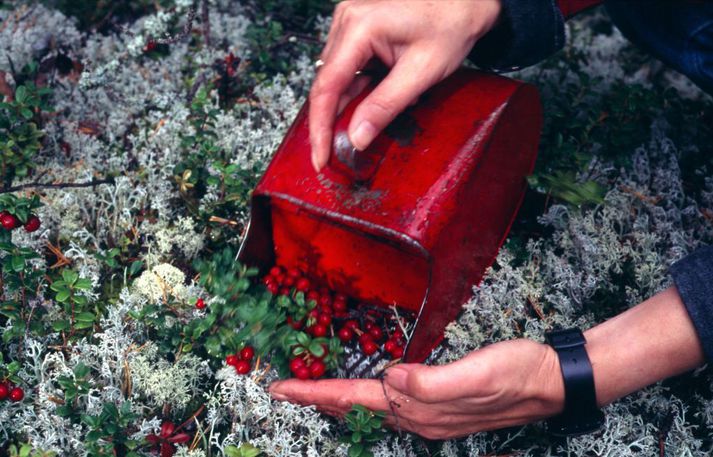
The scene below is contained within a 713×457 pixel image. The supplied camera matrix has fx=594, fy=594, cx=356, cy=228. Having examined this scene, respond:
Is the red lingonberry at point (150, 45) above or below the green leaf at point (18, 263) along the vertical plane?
above

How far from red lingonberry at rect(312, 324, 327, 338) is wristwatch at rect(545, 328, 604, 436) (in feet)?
2.42

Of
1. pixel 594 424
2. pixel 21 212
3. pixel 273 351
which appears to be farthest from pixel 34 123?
pixel 594 424

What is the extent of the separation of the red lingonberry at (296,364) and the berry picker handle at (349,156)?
24.3 inches

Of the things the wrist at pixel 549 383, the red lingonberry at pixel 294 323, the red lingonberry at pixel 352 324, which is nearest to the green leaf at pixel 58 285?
the red lingonberry at pixel 294 323

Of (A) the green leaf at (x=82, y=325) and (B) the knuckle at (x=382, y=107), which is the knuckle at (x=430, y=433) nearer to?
(B) the knuckle at (x=382, y=107)

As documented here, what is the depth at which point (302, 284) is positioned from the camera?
2.11 m

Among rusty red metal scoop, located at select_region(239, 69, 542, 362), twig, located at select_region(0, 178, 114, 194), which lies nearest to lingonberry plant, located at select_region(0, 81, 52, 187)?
twig, located at select_region(0, 178, 114, 194)

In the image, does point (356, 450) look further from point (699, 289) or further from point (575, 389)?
point (699, 289)

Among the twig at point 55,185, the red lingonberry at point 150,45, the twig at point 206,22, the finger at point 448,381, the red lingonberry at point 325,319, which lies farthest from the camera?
the twig at point 206,22

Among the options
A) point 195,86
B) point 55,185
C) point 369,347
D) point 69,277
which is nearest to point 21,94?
point 55,185

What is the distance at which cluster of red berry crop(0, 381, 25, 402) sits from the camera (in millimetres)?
1827

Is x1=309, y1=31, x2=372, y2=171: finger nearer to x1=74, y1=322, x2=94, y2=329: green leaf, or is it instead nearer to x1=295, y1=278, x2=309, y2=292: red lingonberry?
x1=295, y1=278, x2=309, y2=292: red lingonberry

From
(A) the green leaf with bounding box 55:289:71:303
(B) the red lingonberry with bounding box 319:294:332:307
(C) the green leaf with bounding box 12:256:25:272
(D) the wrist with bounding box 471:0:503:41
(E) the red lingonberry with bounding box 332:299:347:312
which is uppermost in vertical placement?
(D) the wrist with bounding box 471:0:503:41

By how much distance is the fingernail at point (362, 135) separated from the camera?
1.78 meters
